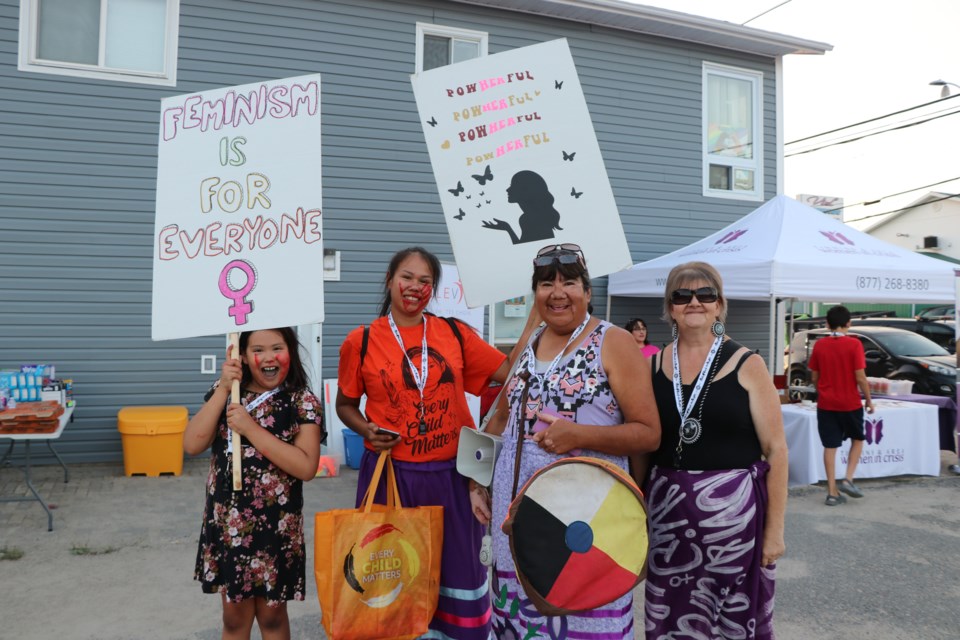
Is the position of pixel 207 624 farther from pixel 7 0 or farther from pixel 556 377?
pixel 7 0

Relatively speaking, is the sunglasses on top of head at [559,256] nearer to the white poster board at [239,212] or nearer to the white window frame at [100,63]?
the white poster board at [239,212]

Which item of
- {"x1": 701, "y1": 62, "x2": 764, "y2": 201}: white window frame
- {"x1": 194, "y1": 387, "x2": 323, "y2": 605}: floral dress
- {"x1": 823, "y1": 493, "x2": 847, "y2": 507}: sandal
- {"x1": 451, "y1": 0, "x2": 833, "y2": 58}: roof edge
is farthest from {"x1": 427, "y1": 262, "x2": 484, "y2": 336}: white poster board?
{"x1": 701, "y1": 62, "x2": 764, "y2": 201}: white window frame

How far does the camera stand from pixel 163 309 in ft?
8.54

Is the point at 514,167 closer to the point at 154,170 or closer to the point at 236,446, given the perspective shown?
the point at 236,446

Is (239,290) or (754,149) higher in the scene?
(754,149)

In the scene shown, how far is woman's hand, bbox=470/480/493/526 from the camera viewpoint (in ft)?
8.12

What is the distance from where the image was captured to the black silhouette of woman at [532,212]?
277 cm

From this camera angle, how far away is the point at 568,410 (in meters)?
2.19

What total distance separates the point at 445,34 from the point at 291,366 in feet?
24.8

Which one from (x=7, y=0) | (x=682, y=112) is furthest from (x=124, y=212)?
(x=682, y=112)

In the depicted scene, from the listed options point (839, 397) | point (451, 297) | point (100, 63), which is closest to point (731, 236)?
point (839, 397)

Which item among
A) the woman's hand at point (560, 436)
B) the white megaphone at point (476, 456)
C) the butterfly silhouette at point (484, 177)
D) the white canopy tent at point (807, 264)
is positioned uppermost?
the white canopy tent at point (807, 264)

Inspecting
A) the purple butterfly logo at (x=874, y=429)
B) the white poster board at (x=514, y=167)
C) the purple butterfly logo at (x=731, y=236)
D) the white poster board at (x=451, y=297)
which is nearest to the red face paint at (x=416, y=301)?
the white poster board at (x=514, y=167)

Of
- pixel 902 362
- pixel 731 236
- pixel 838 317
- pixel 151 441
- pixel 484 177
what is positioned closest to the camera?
pixel 484 177
